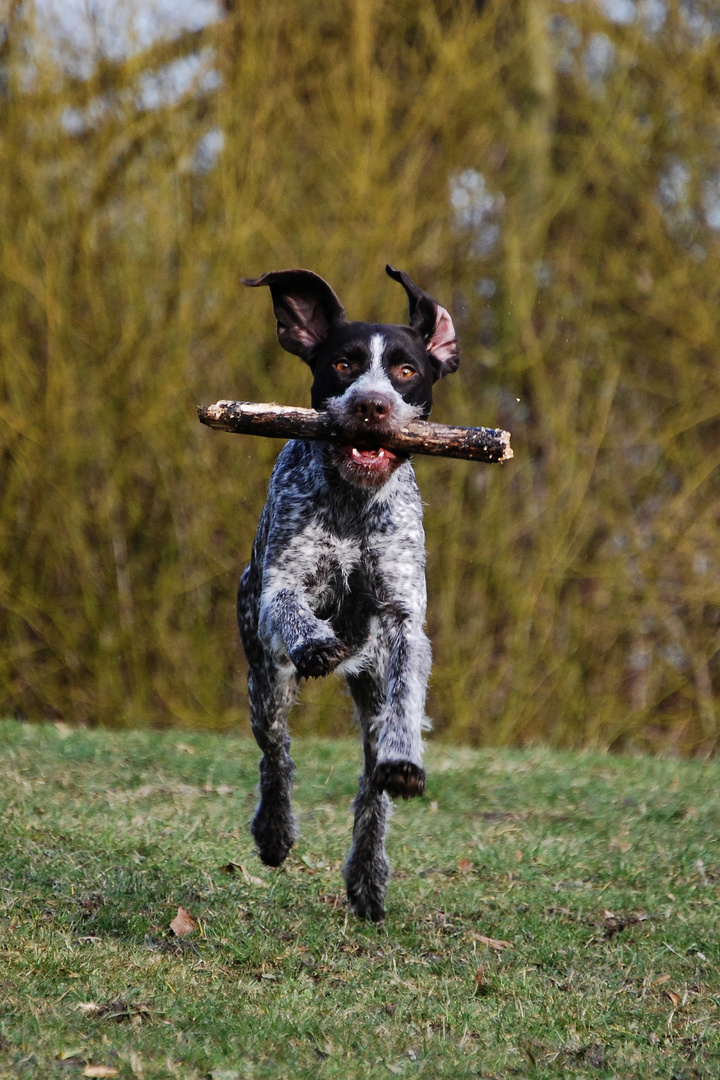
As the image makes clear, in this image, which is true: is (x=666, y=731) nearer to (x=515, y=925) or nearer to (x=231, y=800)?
(x=231, y=800)

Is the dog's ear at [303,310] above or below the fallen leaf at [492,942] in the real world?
above

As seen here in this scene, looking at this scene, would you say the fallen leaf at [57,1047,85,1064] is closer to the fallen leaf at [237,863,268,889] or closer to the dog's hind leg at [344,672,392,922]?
the dog's hind leg at [344,672,392,922]

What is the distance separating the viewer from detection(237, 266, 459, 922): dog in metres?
3.95

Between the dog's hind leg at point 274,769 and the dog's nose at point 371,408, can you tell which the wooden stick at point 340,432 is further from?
the dog's hind leg at point 274,769

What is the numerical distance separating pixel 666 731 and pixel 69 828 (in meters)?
5.79

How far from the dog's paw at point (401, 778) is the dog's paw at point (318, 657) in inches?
12.5

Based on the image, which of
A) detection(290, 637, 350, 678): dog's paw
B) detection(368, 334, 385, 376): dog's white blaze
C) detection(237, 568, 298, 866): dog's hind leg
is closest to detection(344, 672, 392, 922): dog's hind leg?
detection(237, 568, 298, 866): dog's hind leg

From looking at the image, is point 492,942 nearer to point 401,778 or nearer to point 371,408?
point 401,778

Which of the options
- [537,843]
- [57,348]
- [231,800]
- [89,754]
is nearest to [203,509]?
[57,348]

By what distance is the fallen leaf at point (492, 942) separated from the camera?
157 inches

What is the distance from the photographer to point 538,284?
31.5 ft

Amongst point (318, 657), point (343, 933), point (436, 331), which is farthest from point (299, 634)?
point (436, 331)

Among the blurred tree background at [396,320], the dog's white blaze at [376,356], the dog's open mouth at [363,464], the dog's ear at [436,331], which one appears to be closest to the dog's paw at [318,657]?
the dog's open mouth at [363,464]

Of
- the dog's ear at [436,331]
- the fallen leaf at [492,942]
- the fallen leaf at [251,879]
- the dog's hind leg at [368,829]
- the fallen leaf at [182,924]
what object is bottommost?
the fallen leaf at [492,942]
